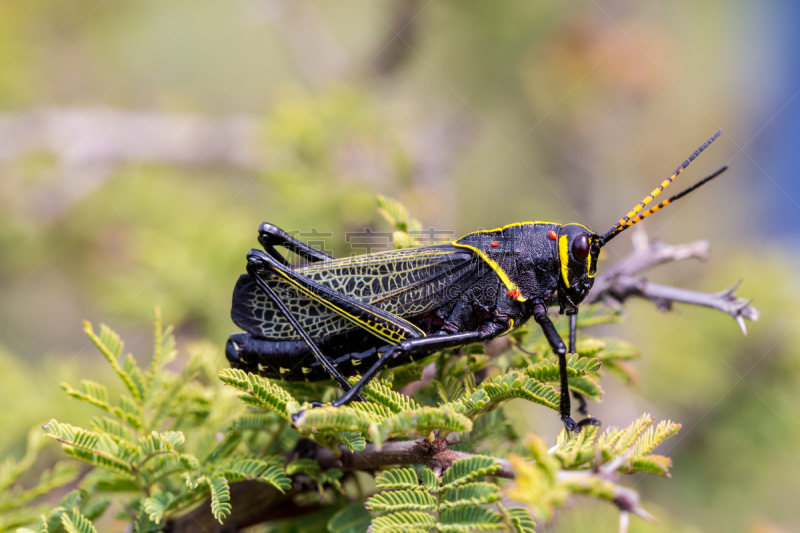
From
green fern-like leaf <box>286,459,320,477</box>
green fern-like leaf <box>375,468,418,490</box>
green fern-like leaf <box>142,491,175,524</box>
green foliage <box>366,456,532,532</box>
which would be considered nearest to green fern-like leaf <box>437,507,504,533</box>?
green foliage <box>366,456,532,532</box>

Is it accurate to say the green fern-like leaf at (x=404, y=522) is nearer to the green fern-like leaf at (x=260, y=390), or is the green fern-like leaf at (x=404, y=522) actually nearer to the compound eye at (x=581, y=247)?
the green fern-like leaf at (x=260, y=390)

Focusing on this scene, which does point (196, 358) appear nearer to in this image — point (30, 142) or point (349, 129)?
point (349, 129)

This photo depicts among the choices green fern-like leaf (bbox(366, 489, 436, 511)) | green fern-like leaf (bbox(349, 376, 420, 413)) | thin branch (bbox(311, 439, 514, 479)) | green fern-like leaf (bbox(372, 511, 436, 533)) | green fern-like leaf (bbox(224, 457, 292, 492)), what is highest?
green fern-like leaf (bbox(349, 376, 420, 413))

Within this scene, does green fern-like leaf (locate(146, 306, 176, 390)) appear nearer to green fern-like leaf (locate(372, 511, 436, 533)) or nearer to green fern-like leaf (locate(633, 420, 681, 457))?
green fern-like leaf (locate(372, 511, 436, 533))

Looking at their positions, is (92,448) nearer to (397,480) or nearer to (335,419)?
(335,419)

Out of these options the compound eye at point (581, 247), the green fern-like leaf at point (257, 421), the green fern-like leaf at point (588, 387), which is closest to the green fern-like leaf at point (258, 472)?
the green fern-like leaf at point (257, 421)

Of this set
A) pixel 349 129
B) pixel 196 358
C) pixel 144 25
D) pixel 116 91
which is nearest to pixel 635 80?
pixel 349 129

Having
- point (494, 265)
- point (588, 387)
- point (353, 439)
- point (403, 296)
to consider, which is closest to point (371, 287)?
point (403, 296)
